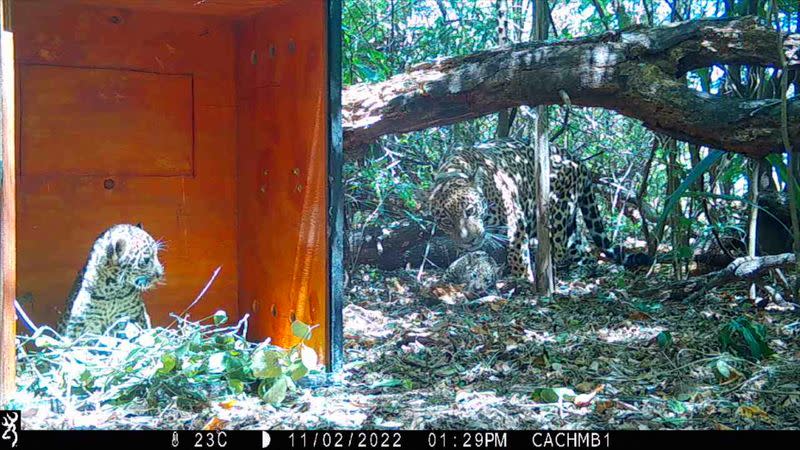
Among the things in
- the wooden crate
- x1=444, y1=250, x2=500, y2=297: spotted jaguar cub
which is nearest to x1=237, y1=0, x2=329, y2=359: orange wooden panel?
the wooden crate

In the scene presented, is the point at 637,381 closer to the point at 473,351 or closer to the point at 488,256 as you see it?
the point at 473,351

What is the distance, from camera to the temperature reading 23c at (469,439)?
376 cm

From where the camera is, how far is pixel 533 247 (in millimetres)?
8656

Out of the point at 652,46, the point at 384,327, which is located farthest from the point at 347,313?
the point at 652,46

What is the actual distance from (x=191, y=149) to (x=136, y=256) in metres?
0.98

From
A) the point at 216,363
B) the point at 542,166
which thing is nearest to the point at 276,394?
the point at 216,363

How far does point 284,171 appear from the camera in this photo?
5270mm

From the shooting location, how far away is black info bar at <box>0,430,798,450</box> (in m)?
3.75

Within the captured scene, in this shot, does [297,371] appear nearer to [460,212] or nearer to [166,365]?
[166,365]

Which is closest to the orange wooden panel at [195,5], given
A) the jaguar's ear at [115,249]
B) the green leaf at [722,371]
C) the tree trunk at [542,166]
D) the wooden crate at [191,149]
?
the wooden crate at [191,149]

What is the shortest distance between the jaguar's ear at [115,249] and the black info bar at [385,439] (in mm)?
1637

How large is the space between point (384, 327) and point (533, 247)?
278 centimetres

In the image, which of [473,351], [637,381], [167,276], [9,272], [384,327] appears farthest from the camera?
[384,327]

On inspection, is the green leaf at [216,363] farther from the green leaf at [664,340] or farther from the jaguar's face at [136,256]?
the green leaf at [664,340]
